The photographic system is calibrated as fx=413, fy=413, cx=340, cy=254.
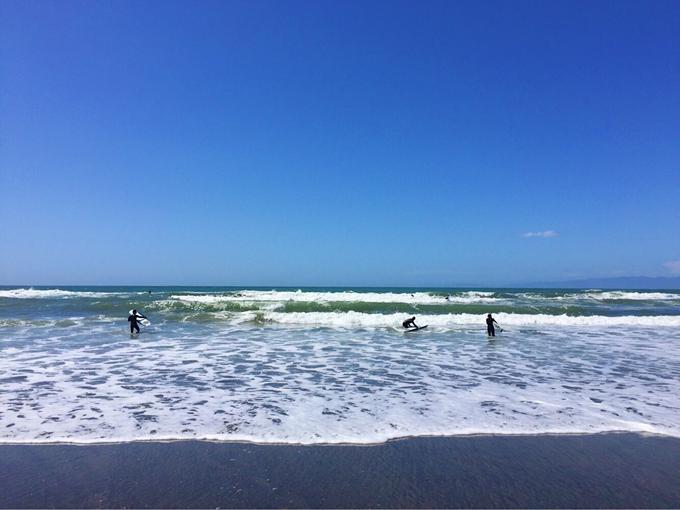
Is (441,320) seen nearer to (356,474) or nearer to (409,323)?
(409,323)

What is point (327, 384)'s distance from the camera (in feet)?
33.0

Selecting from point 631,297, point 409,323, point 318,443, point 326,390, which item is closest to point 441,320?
point 409,323

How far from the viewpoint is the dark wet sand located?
14.4 ft

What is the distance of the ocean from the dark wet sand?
52cm

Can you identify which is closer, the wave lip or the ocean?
the ocean

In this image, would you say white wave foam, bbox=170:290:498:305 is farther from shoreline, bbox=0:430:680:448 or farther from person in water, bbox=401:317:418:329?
shoreline, bbox=0:430:680:448

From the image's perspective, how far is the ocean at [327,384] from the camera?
680 cm

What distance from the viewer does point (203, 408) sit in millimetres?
7918

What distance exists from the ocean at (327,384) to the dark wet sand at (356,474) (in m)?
0.52

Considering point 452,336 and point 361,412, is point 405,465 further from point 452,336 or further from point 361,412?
point 452,336

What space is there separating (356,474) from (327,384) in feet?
16.9

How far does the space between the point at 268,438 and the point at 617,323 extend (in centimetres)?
2741

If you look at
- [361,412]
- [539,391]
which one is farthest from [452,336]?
[361,412]

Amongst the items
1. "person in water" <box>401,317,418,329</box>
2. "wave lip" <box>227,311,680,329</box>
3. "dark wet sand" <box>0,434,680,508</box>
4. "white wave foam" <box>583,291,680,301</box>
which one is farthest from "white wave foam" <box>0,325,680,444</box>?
"white wave foam" <box>583,291,680,301</box>
